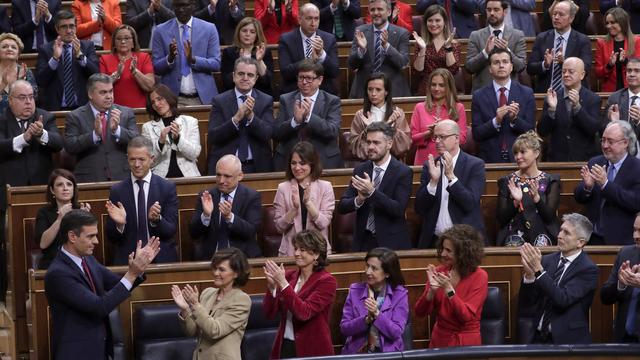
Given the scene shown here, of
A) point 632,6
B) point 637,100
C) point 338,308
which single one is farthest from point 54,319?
point 632,6

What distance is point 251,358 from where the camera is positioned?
19.1ft

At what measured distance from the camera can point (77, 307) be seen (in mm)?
5324

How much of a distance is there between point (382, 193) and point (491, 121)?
3.56 feet

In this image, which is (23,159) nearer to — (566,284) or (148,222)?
(148,222)

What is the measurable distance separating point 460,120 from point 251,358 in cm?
203

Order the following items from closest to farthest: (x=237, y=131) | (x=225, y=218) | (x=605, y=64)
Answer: (x=225, y=218) < (x=237, y=131) < (x=605, y=64)

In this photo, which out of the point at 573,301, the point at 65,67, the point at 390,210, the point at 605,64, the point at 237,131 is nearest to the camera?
the point at 573,301

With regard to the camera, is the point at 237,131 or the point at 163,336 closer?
the point at 163,336

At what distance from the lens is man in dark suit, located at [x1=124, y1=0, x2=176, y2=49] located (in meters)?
8.49

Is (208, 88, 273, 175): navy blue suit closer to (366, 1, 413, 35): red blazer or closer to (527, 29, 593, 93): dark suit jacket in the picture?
(366, 1, 413, 35): red blazer

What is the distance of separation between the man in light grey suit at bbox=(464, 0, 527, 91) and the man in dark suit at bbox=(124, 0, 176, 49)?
1.91 m

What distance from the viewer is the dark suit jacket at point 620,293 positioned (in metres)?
5.78

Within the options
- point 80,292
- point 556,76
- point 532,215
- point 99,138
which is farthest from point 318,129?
point 80,292

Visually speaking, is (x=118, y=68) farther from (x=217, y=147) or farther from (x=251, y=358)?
(x=251, y=358)
